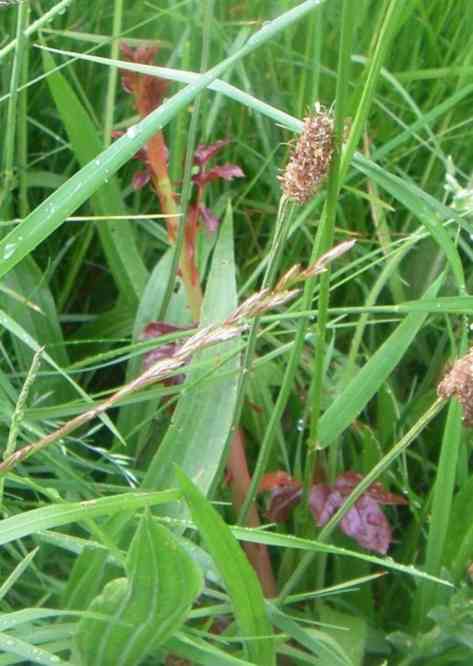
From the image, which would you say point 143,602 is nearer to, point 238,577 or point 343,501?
point 238,577

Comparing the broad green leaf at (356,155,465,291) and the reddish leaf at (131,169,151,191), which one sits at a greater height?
the broad green leaf at (356,155,465,291)

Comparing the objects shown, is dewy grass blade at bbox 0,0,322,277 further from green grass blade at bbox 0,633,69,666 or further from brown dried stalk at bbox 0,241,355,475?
green grass blade at bbox 0,633,69,666

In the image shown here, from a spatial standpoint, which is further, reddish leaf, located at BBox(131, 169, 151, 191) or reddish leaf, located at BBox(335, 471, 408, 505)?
reddish leaf, located at BBox(131, 169, 151, 191)

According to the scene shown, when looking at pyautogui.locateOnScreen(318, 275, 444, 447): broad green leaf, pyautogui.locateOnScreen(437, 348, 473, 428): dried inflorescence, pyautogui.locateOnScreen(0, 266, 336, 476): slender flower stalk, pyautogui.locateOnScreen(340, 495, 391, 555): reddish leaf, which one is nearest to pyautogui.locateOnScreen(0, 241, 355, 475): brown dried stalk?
pyautogui.locateOnScreen(0, 266, 336, 476): slender flower stalk

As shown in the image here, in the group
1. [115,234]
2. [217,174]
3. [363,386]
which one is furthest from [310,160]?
[115,234]

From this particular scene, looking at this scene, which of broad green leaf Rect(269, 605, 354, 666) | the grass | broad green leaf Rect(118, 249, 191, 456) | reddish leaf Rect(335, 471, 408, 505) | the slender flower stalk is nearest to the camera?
the slender flower stalk

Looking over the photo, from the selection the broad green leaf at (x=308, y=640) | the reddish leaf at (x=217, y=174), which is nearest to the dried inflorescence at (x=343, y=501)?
the broad green leaf at (x=308, y=640)

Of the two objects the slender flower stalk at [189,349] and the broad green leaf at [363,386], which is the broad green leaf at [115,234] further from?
the slender flower stalk at [189,349]

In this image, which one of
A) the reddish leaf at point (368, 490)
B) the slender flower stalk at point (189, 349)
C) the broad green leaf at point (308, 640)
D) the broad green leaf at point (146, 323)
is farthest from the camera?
the broad green leaf at point (146, 323)
